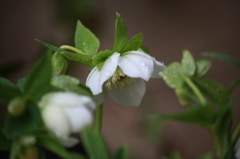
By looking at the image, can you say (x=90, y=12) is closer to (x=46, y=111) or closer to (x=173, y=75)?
(x=173, y=75)

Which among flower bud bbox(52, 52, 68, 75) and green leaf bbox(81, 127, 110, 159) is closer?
green leaf bbox(81, 127, 110, 159)

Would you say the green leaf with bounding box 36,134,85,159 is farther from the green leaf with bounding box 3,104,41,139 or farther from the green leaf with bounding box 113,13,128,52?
the green leaf with bounding box 113,13,128,52

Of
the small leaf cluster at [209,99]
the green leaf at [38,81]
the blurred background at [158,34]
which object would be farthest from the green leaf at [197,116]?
the blurred background at [158,34]

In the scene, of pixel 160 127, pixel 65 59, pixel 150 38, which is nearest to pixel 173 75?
pixel 65 59

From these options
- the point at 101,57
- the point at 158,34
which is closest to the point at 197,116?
the point at 101,57

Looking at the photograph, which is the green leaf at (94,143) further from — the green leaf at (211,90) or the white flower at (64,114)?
the green leaf at (211,90)

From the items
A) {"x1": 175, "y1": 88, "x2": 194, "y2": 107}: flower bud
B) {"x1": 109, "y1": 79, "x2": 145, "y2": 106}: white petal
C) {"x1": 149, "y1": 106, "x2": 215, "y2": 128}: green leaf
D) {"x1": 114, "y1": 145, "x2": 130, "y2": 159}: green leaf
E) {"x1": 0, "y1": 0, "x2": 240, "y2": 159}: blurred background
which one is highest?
{"x1": 149, "y1": 106, "x2": 215, "y2": 128}: green leaf

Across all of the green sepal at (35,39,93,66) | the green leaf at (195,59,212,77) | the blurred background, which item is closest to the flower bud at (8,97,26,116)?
the green sepal at (35,39,93,66)
